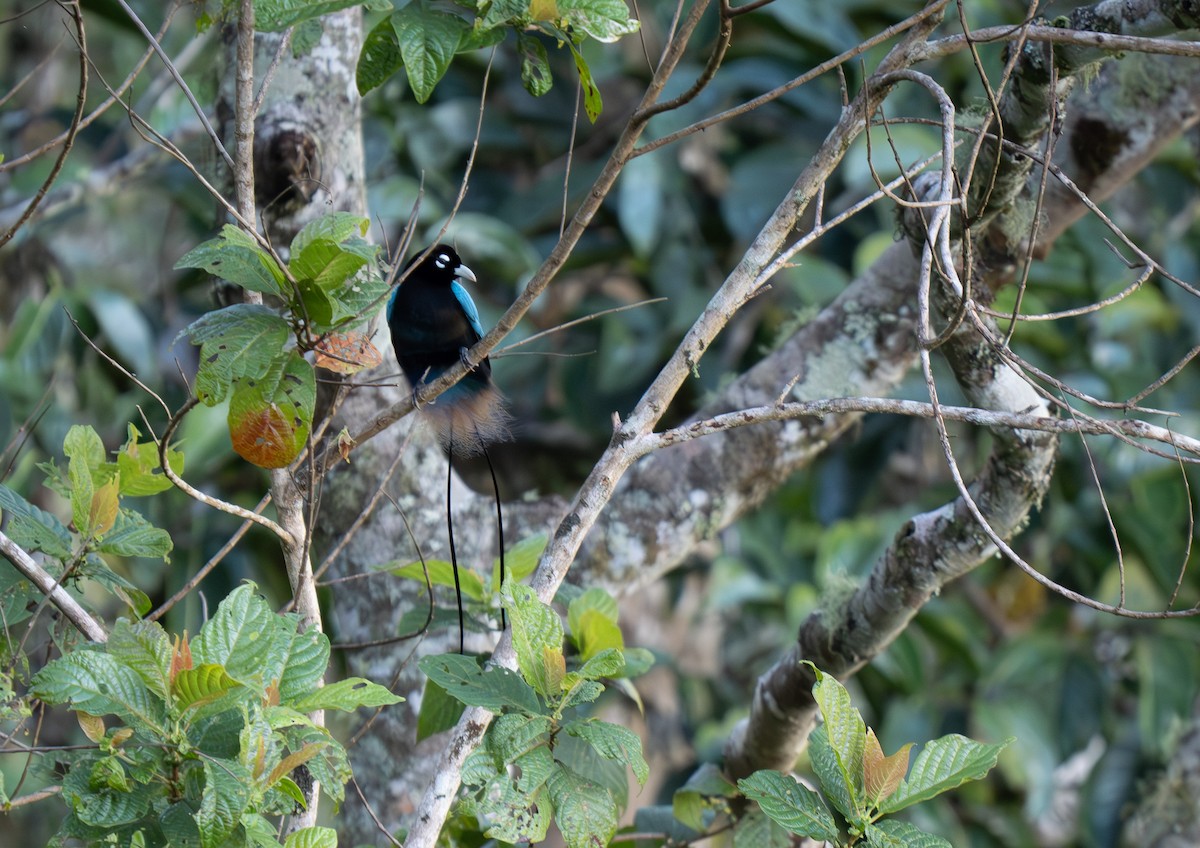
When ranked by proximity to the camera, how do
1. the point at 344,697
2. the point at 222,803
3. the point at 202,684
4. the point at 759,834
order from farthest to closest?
the point at 759,834 < the point at 344,697 < the point at 202,684 < the point at 222,803

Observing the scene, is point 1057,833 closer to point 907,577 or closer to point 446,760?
point 907,577

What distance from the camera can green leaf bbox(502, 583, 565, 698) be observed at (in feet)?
5.26

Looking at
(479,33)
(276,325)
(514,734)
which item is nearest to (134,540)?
(276,325)

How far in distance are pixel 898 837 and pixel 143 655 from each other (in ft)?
3.37

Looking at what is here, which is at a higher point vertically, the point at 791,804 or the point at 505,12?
the point at 505,12

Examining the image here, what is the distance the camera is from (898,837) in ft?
5.09

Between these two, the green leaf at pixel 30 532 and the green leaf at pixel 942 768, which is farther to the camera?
the green leaf at pixel 30 532

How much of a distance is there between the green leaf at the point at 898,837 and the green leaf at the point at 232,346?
1049mm

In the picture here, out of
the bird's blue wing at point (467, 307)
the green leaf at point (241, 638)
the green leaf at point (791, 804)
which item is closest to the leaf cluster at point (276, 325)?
the green leaf at point (241, 638)

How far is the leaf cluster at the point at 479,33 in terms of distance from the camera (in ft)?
5.30

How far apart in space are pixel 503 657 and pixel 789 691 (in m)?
0.73

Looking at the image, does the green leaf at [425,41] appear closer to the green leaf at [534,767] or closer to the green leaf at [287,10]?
the green leaf at [287,10]

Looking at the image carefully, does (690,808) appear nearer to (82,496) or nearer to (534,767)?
(534,767)

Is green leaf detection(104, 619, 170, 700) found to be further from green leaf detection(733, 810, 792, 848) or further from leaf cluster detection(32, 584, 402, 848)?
green leaf detection(733, 810, 792, 848)
